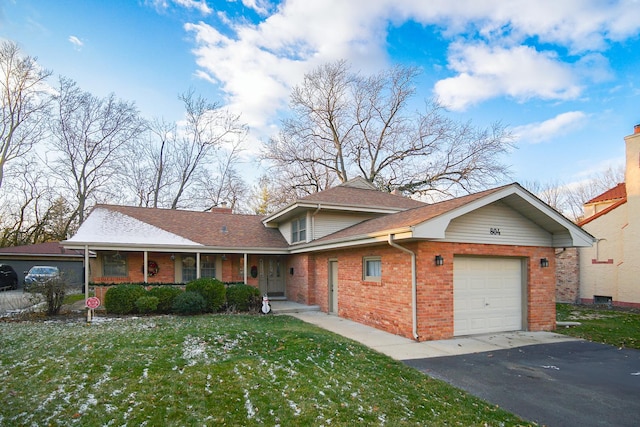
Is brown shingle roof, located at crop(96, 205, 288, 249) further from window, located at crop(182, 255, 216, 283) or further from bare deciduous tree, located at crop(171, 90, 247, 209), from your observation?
bare deciduous tree, located at crop(171, 90, 247, 209)

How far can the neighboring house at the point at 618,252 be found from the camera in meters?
14.9

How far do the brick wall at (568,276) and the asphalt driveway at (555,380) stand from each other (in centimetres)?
1020

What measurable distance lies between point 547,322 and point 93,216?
17277mm

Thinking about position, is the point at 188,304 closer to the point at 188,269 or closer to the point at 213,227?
the point at 188,269

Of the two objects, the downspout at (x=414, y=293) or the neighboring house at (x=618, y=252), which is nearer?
the downspout at (x=414, y=293)

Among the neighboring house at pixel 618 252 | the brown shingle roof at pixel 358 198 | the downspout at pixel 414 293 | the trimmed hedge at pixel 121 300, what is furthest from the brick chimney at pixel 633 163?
the trimmed hedge at pixel 121 300

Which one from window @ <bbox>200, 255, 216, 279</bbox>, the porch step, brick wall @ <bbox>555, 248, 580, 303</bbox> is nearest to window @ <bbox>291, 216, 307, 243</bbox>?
the porch step

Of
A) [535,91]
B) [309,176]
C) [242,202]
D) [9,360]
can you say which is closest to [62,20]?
[9,360]

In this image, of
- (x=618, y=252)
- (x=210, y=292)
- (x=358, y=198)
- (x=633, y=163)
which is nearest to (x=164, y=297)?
(x=210, y=292)

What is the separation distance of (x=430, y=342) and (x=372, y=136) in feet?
76.0

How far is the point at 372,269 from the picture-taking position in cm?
1082

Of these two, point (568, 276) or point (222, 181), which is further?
point (222, 181)

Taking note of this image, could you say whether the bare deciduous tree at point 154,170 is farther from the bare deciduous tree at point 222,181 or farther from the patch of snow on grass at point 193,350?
the patch of snow on grass at point 193,350

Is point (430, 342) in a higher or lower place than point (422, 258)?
lower
